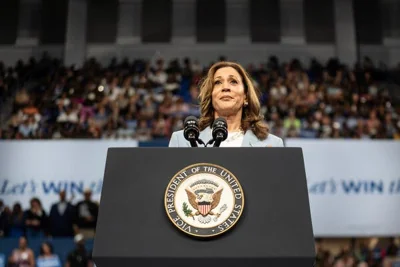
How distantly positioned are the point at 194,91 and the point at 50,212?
13.0 feet

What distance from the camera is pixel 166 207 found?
1326mm

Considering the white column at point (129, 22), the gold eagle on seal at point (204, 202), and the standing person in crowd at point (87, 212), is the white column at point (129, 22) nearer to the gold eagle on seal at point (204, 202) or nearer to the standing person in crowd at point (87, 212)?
the standing person in crowd at point (87, 212)

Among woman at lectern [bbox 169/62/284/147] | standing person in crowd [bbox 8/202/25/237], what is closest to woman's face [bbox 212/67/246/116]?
woman at lectern [bbox 169/62/284/147]

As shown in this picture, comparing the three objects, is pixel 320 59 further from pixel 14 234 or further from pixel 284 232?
pixel 284 232

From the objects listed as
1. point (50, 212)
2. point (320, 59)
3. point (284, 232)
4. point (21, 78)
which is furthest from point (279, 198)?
point (320, 59)

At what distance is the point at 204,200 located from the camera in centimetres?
133

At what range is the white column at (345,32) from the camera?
14.3 m

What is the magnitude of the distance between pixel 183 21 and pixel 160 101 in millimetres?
5755

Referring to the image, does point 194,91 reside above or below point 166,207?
above

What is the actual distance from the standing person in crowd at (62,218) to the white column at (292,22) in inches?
360

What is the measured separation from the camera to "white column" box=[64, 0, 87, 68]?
46.7ft

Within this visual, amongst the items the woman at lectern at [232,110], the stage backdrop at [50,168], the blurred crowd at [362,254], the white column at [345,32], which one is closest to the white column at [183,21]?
the white column at [345,32]

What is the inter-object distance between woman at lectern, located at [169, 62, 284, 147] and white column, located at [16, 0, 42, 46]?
1359 centimetres

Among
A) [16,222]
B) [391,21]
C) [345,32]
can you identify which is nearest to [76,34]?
[345,32]
